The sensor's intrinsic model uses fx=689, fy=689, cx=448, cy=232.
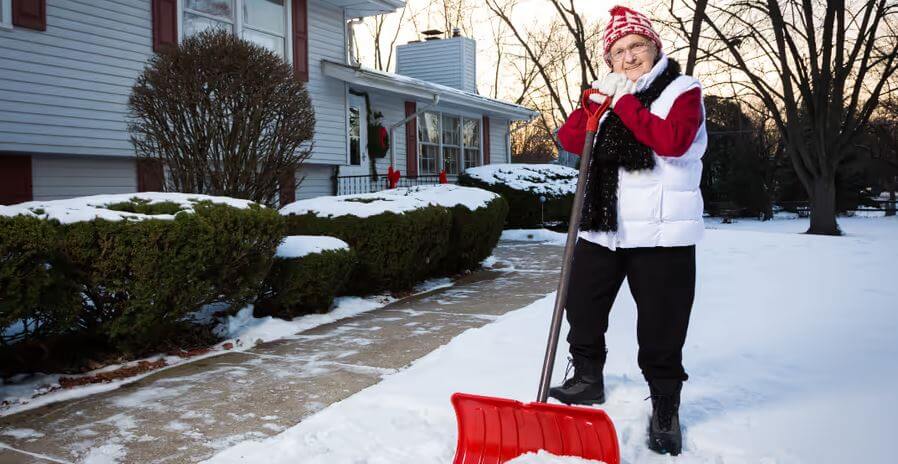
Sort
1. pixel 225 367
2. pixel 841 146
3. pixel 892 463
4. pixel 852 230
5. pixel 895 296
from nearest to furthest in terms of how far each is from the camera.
→ 1. pixel 892 463
2. pixel 225 367
3. pixel 895 296
4. pixel 841 146
5. pixel 852 230

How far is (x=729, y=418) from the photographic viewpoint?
3.10 meters

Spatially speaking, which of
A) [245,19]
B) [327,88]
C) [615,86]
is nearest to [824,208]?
[327,88]

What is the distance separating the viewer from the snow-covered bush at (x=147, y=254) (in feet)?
13.1

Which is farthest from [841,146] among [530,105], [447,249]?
[530,105]

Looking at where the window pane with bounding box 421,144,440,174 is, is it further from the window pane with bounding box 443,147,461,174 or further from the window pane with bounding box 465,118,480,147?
the window pane with bounding box 465,118,480,147

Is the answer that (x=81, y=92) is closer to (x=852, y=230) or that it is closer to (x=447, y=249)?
(x=447, y=249)

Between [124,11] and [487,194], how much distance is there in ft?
18.4

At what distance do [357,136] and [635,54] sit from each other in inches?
493

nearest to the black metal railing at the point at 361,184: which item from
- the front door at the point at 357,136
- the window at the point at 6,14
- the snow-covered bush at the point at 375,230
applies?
the front door at the point at 357,136

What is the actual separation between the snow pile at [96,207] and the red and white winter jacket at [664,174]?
2.88 meters

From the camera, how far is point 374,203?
6.91 m

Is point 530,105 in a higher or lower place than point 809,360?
higher

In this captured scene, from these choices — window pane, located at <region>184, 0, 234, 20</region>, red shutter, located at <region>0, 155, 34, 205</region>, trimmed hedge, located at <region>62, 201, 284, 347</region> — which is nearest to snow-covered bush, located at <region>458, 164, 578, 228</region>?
window pane, located at <region>184, 0, 234, 20</region>

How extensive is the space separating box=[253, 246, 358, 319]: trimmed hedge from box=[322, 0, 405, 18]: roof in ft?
29.4
